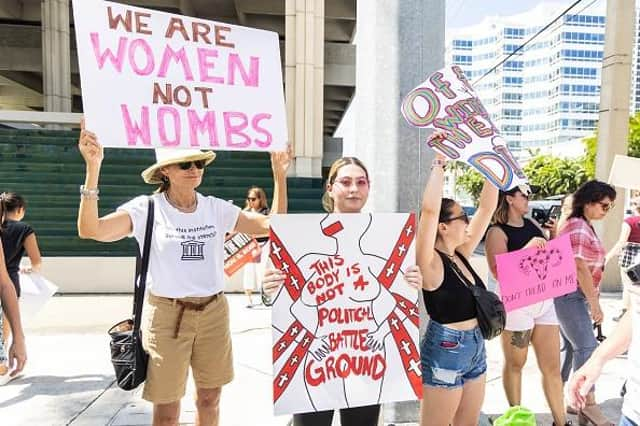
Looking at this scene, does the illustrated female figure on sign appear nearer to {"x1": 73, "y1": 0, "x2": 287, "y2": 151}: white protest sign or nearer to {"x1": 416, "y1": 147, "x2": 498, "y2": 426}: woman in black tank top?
{"x1": 416, "y1": 147, "x2": 498, "y2": 426}: woman in black tank top

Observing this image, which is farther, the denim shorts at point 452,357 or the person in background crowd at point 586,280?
the person in background crowd at point 586,280

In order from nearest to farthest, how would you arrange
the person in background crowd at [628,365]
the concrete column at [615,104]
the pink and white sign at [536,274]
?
the person in background crowd at [628,365] → the pink and white sign at [536,274] → the concrete column at [615,104]

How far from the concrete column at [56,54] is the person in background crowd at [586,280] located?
44.7 feet

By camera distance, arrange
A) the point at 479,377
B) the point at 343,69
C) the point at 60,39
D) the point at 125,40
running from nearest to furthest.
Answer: the point at 125,40 < the point at 479,377 < the point at 60,39 < the point at 343,69

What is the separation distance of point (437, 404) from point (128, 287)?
7.00 metres

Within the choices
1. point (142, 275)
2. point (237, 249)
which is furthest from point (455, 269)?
point (237, 249)

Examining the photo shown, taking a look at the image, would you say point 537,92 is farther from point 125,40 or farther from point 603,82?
point 125,40

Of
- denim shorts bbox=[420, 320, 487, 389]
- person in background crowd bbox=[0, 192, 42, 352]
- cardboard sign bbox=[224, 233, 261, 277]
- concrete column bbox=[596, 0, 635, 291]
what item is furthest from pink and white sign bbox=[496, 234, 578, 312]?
concrete column bbox=[596, 0, 635, 291]

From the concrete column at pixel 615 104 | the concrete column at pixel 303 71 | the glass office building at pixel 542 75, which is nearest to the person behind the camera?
the concrete column at pixel 615 104

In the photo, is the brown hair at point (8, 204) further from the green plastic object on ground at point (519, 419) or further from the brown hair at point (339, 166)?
the green plastic object on ground at point (519, 419)

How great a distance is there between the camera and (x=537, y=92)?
116 metres

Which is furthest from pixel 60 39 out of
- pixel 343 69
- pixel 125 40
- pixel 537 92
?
pixel 537 92

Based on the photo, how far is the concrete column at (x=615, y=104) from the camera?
7785 mm

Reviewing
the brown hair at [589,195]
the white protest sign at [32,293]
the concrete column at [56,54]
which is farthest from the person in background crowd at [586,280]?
the concrete column at [56,54]
